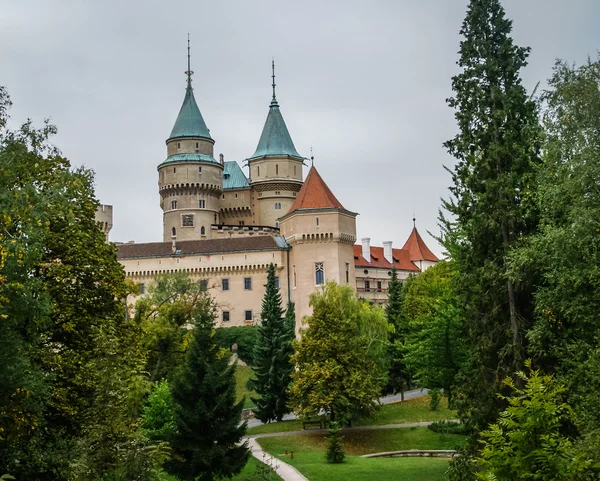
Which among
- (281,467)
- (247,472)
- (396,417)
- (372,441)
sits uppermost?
(396,417)

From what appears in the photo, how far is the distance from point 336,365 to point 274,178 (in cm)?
4286

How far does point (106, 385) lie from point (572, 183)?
11.0 metres

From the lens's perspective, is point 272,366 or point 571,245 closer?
point 571,245

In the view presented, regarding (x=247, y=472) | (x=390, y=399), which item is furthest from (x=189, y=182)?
(x=247, y=472)

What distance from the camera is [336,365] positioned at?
38219 mm

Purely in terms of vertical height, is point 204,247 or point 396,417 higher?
point 204,247

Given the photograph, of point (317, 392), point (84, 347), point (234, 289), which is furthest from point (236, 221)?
point (84, 347)

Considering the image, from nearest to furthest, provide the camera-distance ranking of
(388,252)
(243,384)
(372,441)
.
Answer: (372,441), (243,384), (388,252)

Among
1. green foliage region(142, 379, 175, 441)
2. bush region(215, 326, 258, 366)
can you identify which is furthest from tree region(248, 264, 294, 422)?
bush region(215, 326, 258, 366)

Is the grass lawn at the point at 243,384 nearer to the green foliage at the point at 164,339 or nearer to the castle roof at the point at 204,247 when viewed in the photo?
the green foliage at the point at 164,339

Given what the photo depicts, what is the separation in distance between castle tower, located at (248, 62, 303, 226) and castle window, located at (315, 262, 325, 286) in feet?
56.6

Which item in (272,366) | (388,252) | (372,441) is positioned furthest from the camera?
(388,252)

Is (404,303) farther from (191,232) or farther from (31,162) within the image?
(31,162)

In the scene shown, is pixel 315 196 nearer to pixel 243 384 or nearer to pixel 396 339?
pixel 243 384
